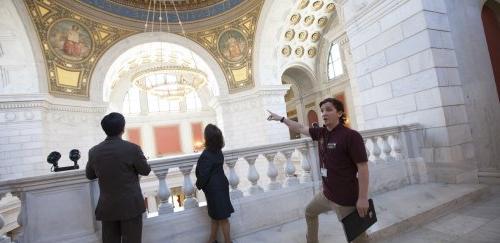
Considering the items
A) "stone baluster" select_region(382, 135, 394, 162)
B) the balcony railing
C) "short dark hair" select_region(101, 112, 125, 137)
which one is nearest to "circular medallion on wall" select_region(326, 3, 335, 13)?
the balcony railing

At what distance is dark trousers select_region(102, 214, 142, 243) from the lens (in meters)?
2.02

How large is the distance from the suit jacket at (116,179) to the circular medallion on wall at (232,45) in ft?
37.7

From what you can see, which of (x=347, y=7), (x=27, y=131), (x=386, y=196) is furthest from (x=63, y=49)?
(x=386, y=196)

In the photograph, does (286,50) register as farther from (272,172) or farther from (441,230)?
(441,230)

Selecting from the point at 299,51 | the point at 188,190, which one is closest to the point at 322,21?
the point at 299,51

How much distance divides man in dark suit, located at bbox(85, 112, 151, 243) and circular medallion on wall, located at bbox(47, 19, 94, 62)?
34.9 ft

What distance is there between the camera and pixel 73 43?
420 inches

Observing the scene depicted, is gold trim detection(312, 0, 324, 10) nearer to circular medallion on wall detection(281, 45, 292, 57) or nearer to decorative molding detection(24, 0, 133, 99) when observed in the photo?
circular medallion on wall detection(281, 45, 292, 57)

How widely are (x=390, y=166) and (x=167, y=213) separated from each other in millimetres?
3341

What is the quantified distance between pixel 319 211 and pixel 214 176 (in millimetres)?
1035

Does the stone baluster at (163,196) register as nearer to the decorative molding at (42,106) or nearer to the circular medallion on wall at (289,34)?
the decorative molding at (42,106)

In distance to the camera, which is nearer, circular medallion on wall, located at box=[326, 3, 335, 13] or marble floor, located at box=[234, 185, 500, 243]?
marble floor, located at box=[234, 185, 500, 243]

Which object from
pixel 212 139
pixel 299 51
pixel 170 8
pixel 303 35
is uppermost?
pixel 170 8

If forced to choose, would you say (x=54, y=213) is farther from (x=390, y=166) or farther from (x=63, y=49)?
(x=63, y=49)
